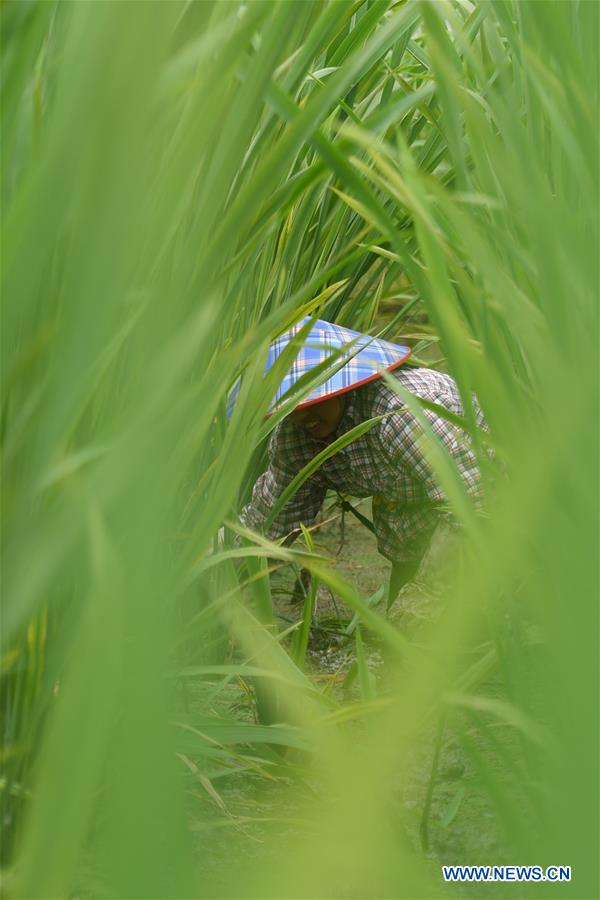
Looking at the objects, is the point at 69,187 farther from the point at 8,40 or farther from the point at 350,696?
the point at 350,696

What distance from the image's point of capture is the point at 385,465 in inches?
57.8

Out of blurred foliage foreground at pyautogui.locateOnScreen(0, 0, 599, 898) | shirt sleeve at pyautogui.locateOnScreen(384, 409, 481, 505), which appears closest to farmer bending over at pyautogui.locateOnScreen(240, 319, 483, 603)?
shirt sleeve at pyautogui.locateOnScreen(384, 409, 481, 505)

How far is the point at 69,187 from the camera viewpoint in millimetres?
320

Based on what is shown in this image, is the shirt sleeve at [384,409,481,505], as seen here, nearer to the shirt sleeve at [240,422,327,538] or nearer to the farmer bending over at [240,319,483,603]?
the farmer bending over at [240,319,483,603]

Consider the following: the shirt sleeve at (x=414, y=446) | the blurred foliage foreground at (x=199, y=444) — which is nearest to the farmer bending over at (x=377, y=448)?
the shirt sleeve at (x=414, y=446)

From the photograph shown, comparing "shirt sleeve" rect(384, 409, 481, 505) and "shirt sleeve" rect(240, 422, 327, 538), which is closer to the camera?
"shirt sleeve" rect(384, 409, 481, 505)

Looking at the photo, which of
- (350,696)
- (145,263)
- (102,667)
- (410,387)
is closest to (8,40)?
(145,263)

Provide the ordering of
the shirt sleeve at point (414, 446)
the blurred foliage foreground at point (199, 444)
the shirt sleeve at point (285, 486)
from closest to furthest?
1. the blurred foliage foreground at point (199, 444)
2. the shirt sleeve at point (414, 446)
3. the shirt sleeve at point (285, 486)

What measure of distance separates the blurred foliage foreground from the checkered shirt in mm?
732

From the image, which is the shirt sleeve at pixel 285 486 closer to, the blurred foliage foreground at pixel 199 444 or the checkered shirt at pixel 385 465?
the checkered shirt at pixel 385 465

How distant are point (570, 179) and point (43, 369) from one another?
0.33 metres

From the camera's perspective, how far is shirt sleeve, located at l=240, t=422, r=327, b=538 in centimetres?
153

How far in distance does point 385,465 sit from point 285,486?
19cm

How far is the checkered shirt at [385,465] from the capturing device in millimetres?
1397
